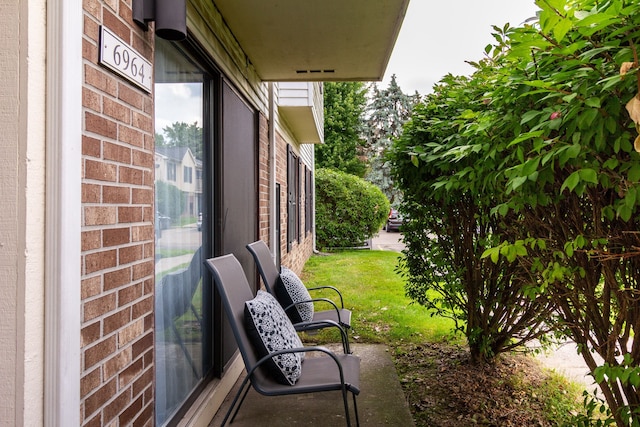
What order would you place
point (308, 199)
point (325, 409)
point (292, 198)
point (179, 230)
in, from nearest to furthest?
1. point (179, 230)
2. point (325, 409)
3. point (292, 198)
4. point (308, 199)

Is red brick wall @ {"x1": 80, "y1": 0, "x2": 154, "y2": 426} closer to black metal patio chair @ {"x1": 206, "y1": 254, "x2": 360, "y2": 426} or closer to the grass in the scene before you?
black metal patio chair @ {"x1": 206, "y1": 254, "x2": 360, "y2": 426}

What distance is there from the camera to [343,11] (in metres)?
3.10

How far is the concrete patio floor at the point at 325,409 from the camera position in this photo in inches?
112

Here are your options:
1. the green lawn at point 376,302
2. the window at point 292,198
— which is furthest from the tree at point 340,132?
the window at point 292,198

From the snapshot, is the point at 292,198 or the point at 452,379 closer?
the point at 452,379

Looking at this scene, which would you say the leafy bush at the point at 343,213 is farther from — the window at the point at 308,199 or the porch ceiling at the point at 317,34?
the porch ceiling at the point at 317,34

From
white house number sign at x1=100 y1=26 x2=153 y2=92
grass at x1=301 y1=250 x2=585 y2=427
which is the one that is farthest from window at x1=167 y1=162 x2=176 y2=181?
grass at x1=301 y1=250 x2=585 y2=427

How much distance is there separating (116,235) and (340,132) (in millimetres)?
29093

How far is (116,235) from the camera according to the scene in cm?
161

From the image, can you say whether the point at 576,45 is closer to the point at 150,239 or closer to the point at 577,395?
the point at 150,239

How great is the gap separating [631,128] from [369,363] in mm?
3025

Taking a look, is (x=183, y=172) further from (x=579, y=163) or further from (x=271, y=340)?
(x=579, y=163)

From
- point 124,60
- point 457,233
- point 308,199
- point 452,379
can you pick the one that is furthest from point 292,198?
point 124,60

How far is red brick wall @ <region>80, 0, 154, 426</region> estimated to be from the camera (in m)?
1.44
